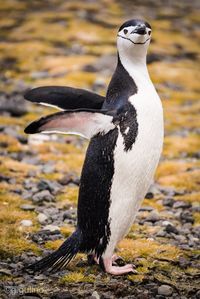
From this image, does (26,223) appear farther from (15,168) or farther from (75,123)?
Answer: (15,168)

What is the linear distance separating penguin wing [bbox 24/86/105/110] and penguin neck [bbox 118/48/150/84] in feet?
1.76

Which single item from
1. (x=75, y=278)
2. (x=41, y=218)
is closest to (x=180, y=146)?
(x=41, y=218)

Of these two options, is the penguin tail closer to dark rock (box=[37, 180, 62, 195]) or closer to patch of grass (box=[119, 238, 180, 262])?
patch of grass (box=[119, 238, 180, 262])

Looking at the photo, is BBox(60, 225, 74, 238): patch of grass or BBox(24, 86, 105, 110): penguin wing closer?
BBox(24, 86, 105, 110): penguin wing

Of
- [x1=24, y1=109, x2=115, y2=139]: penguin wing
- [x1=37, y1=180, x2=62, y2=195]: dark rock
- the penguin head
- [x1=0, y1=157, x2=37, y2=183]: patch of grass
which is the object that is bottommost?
[x1=0, y1=157, x2=37, y2=183]: patch of grass

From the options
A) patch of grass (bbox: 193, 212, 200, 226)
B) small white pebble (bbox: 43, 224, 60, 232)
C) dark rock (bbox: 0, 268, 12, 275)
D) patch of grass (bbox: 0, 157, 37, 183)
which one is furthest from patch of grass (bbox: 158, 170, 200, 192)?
dark rock (bbox: 0, 268, 12, 275)

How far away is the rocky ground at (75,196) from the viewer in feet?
17.7

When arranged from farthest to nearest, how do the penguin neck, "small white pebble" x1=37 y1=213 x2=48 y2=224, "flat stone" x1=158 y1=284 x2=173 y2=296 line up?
"small white pebble" x1=37 y1=213 x2=48 y2=224
the penguin neck
"flat stone" x1=158 y1=284 x2=173 y2=296

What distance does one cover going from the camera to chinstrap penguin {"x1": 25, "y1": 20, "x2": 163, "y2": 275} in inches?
213

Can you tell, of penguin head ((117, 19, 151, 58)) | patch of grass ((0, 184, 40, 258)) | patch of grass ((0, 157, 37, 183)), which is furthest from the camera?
patch of grass ((0, 157, 37, 183))

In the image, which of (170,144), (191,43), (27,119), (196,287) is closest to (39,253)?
(196,287)

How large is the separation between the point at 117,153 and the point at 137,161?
8.6 inches

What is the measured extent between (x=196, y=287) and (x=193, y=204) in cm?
326

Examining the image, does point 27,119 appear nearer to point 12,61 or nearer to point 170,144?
point 170,144
